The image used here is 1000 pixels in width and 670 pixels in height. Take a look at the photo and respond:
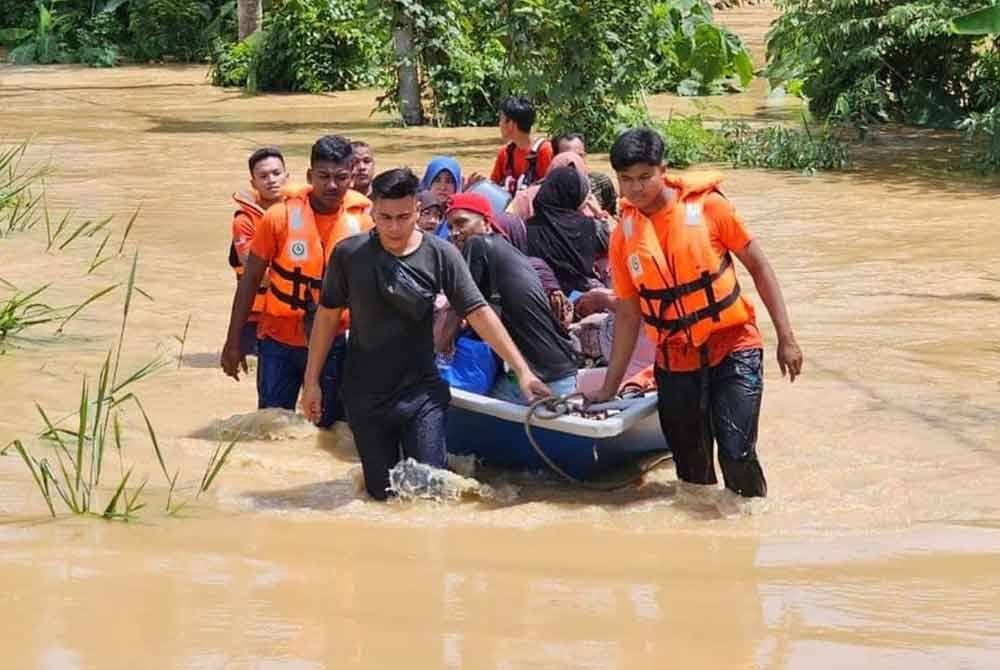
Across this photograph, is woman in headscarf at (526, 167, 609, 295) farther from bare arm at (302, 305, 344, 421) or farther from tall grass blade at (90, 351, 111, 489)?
tall grass blade at (90, 351, 111, 489)

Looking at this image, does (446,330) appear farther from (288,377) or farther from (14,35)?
(14,35)

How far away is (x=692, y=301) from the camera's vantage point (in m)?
6.26

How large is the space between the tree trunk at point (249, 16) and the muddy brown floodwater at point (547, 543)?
1715 centimetres

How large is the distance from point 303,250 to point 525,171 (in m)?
3.65

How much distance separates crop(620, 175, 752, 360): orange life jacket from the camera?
6.21 meters

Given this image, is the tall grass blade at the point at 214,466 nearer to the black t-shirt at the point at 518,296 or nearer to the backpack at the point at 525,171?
the black t-shirt at the point at 518,296

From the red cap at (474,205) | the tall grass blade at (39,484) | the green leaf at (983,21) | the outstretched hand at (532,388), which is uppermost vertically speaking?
the green leaf at (983,21)

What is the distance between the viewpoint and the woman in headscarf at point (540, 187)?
8.33 m

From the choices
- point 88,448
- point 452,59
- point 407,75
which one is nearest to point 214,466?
point 88,448

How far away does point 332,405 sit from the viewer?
25.3ft

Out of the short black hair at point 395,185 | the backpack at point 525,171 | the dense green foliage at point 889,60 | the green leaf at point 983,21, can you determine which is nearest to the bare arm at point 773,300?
the short black hair at point 395,185

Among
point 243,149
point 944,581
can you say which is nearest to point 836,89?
point 243,149

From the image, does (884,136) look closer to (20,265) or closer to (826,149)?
(826,149)

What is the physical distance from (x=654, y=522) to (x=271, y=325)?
1920mm
